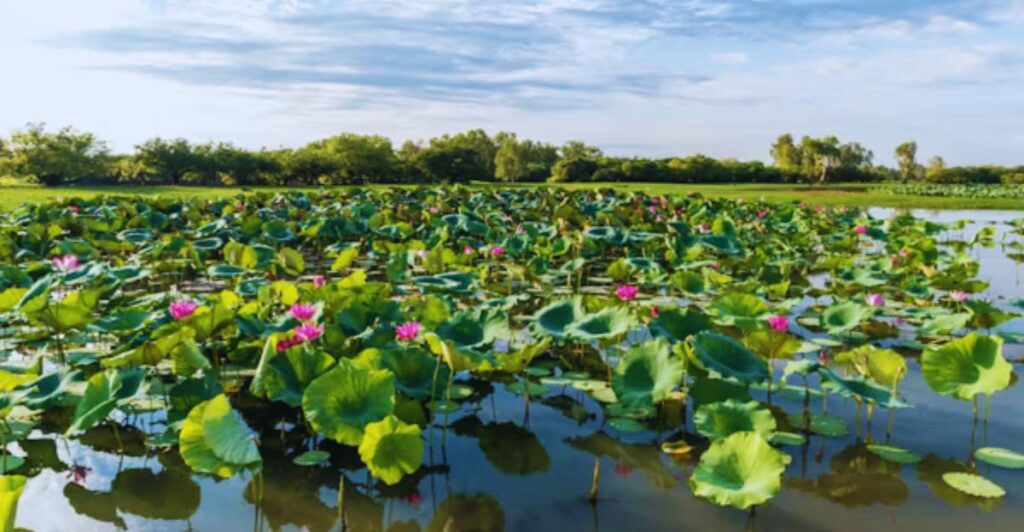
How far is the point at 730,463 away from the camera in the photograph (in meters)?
2.76

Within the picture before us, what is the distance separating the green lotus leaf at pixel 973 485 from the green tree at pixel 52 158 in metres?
36.9

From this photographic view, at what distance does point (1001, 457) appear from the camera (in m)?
3.43

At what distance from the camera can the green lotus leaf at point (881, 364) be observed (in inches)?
141

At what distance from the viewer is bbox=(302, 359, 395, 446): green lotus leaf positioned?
302cm

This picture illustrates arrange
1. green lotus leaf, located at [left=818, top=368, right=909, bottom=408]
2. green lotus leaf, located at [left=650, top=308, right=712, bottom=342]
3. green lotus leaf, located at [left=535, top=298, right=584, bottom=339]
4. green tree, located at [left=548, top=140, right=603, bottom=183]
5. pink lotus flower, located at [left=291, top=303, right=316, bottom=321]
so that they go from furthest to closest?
green tree, located at [left=548, top=140, right=603, bottom=183] < green lotus leaf, located at [left=535, top=298, right=584, bottom=339] < green lotus leaf, located at [left=650, top=308, right=712, bottom=342] < pink lotus flower, located at [left=291, top=303, right=316, bottom=321] < green lotus leaf, located at [left=818, top=368, right=909, bottom=408]

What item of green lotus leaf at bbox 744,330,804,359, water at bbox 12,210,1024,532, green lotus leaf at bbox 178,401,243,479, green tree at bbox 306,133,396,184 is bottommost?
water at bbox 12,210,1024,532

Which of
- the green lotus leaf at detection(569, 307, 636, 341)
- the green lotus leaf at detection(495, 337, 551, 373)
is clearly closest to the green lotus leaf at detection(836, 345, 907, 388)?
the green lotus leaf at detection(569, 307, 636, 341)

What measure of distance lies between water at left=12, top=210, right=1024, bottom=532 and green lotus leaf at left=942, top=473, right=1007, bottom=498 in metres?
0.04

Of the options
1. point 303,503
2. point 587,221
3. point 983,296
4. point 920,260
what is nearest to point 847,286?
point 920,260

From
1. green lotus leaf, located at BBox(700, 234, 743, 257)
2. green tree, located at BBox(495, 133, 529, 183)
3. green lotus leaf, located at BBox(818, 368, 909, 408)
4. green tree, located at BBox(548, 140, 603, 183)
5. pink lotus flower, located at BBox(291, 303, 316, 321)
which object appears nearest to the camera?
green lotus leaf, located at BBox(818, 368, 909, 408)

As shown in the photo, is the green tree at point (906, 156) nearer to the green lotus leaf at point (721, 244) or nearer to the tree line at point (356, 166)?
the tree line at point (356, 166)

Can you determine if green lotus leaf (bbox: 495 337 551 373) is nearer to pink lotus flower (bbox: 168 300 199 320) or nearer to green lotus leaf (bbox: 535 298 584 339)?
green lotus leaf (bbox: 535 298 584 339)

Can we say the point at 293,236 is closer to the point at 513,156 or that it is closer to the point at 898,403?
the point at 898,403

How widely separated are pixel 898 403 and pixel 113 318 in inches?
167
